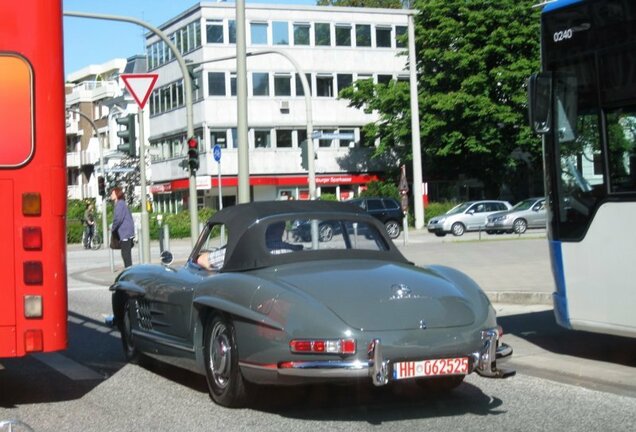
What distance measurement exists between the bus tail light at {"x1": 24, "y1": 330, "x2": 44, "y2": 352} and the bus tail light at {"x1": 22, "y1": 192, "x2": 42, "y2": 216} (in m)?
0.82

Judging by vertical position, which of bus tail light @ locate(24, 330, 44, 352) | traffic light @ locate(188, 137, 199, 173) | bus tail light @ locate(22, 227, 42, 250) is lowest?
bus tail light @ locate(24, 330, 44, 352)

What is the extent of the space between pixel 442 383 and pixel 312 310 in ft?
5.78

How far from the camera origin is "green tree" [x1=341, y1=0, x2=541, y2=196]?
186 ft

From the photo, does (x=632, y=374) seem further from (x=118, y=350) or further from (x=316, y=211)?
(x=118, y=350)

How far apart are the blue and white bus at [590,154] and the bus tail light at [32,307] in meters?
4.64

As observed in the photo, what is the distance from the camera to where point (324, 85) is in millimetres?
66562

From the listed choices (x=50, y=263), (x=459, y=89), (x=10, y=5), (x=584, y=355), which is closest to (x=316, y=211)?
(x=50, y=263)

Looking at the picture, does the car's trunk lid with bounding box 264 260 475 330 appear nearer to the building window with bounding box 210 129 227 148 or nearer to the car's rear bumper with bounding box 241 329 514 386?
the car's rear bumper with bounding box 241 329 514 386

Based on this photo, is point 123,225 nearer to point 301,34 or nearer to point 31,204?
point 31,204

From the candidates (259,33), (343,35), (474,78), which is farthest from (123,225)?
(343,35)

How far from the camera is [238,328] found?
24.1ft

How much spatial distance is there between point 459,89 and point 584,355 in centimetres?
4834

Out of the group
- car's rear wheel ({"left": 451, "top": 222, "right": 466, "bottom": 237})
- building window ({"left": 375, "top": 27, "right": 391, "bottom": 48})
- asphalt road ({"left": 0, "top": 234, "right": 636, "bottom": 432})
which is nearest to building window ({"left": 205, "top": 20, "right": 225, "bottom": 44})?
building window ({"left": 375, "top": 27, "right": 391, "bottom": 48})

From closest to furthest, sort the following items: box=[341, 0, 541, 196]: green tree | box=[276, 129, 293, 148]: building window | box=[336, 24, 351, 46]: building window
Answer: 1. box=[341, 0, 541, 196]: green tree
2. box=[276, 129, 293, 148]: building window
3. box=[336, 24, 351, 46]: building window
